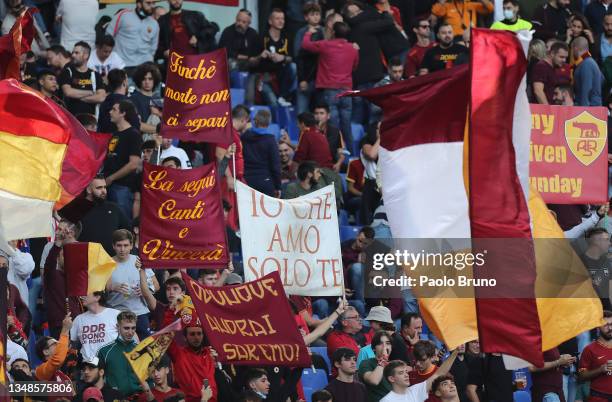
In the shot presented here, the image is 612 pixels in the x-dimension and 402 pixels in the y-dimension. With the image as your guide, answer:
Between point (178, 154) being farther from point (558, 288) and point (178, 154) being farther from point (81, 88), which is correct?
point (558, 288)

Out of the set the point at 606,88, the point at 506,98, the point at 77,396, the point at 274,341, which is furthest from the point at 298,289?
the point at 606,88

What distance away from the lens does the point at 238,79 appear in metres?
23.7

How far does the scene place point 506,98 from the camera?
13852 millimetres

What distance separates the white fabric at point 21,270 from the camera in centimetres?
1664

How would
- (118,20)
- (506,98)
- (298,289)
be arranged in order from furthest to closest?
(118,20)
(298,289)
(506,98)

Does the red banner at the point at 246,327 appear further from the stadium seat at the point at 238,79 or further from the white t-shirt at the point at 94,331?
the stadium seat at the point at 238,79

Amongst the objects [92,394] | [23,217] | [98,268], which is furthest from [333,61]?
[23,217]

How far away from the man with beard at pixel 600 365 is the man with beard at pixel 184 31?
289 inches

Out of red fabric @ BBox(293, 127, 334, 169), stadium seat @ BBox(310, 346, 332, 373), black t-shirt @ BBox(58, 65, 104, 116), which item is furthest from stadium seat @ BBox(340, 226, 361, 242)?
black t-shirt @ BBox(58, 65, 104, 116)

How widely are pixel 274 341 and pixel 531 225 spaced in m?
2.26

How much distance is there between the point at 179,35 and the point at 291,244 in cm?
696

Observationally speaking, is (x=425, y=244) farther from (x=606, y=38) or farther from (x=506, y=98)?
(x=606, y=38)

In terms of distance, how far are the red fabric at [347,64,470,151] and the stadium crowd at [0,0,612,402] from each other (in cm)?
237

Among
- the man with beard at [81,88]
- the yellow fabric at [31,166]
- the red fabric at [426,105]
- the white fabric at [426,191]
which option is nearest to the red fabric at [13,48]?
the yellow fabric at [31,166]
